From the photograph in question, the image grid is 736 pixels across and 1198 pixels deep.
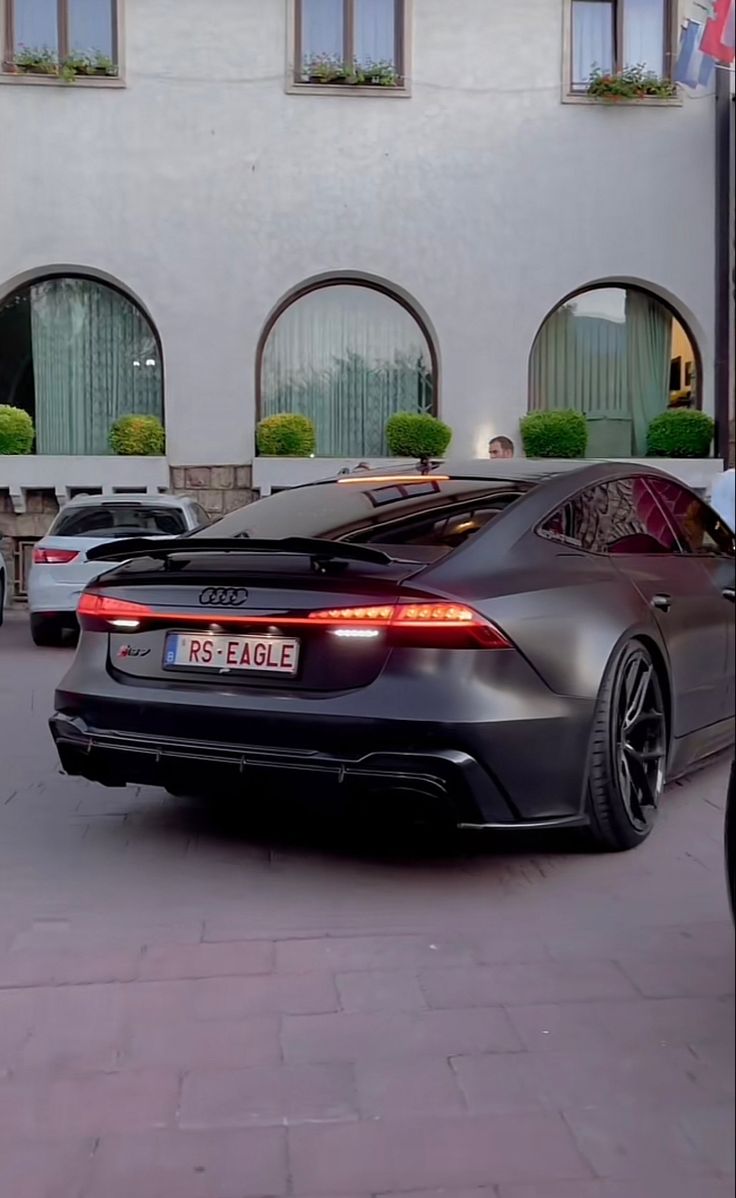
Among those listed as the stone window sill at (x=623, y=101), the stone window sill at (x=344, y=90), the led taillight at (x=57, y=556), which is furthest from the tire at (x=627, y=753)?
the stone window sill at (x=623, y=101)

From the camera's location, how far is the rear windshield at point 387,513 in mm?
4270

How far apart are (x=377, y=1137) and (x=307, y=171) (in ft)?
44.1

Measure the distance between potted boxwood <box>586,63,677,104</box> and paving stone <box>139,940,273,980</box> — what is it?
13620mm

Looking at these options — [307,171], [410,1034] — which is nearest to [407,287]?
[307,171]

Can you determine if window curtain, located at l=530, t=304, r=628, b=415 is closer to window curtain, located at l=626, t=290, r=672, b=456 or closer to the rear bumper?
window curtain, located at l=626, t=290, r=672, b=456

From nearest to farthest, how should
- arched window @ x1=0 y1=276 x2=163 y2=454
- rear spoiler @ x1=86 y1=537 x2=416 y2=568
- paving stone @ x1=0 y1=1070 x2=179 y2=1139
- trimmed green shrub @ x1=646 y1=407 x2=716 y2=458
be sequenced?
paving stone @ x1=0 y1=1070 x2=179 y2=1139 → rear spoiler @ x1=86 y1=537 x2=416 y2=568 → trimmed green shrub @ x1=646 y1=407 x2=716 y2=458 → arched window @ x1=0 y1=276 x2=163 y2=454

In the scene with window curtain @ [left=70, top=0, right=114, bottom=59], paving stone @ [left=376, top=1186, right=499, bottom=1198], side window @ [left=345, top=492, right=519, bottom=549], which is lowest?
paving stone @ [left=376, top=1186, right=499, bottom=1198]

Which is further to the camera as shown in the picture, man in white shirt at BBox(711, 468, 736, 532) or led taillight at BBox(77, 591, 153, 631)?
led taillight at BBox(77, 591, 153, 631)

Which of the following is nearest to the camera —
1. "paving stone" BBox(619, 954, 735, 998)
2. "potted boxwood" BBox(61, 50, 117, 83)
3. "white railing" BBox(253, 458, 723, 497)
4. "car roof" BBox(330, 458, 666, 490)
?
"paving stone" BBox(619, 954, 735, 998)

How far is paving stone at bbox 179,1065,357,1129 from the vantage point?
2605mm

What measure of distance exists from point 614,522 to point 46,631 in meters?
7.02

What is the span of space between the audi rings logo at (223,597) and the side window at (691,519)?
81.1 inches

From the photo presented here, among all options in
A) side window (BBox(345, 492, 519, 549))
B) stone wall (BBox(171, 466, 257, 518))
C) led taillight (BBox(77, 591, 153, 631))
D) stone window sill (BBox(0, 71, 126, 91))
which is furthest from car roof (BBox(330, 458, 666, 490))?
stone window sill (BBox(0, 71, 126, 91))

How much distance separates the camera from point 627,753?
4.32 meters
